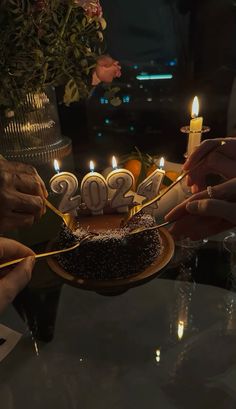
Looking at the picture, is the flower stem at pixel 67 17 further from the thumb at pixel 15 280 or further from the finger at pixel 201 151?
the thumb at pixel 15 280

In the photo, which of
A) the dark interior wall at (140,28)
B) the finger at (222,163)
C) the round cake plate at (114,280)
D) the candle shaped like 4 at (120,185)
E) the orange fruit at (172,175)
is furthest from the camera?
the dark interior wall at (140,28)

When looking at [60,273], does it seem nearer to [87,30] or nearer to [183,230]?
[183,230]

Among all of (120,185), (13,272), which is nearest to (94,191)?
(120,185)

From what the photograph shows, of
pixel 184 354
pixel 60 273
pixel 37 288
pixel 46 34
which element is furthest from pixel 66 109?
pixel 184 354

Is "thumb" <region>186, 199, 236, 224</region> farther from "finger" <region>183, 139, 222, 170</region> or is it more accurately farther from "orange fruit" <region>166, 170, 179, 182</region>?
"orange fruit" <region>166, 170, 179, 182</region>

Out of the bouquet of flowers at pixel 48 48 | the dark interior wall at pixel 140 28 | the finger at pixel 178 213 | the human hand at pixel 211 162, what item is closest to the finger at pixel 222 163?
the human hand at pixel 211 162

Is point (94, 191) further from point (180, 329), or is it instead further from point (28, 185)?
point (180, 329)
